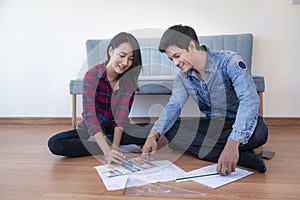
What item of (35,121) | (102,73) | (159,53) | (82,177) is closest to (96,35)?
(159,53)

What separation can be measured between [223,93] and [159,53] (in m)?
0.95

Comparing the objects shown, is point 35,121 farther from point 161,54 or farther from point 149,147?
point 149,147

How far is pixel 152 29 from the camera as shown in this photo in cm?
224

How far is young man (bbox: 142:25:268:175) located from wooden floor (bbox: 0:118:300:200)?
0.08 meters

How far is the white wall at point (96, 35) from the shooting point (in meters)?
2.07

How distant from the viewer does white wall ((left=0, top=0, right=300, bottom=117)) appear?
2.07m

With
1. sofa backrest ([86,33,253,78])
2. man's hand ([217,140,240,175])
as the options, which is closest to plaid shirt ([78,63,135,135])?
man's hand ([217,140,240,175])

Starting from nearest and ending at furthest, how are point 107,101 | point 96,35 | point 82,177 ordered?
point 82,177 < point 107,101 < point 96,35

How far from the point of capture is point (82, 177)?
3.59 ft

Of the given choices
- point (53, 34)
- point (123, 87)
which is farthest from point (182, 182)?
point (53, 34)

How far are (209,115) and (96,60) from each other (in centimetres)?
104

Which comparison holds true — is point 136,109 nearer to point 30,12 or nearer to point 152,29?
point 152,29

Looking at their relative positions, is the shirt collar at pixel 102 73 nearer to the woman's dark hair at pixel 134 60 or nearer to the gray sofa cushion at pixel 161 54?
the woman's dark hair at pixel 134 60

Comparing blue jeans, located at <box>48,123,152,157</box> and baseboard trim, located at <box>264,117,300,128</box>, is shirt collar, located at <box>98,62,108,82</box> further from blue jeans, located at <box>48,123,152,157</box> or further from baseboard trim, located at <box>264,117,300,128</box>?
baseboard trim, located at <box>264,117,300,128</box>
